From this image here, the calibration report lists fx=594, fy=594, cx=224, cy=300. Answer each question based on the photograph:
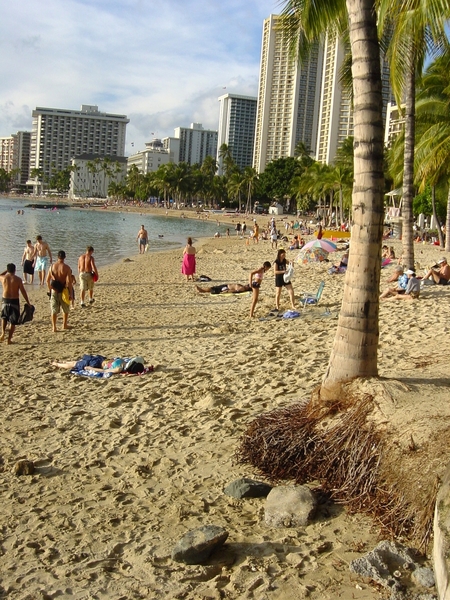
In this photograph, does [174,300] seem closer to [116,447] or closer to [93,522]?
[116,447]

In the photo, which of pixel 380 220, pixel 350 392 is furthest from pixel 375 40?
pixel 350 392

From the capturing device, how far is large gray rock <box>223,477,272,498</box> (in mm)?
4551

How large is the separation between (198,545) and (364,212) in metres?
2.94

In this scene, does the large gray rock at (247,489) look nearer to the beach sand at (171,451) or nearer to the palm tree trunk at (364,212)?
the beach sand at (171,451)

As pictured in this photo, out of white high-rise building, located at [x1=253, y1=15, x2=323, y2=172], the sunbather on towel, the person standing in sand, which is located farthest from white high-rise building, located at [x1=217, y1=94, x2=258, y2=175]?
the sunbather on towel

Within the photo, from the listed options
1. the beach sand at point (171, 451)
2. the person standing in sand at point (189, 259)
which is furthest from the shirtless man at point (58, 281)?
the person standing in sand at point (189, 259)

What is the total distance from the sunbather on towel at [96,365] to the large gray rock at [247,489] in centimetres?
360

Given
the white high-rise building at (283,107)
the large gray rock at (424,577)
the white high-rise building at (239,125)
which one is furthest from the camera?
the white high-rise building at (239,125)

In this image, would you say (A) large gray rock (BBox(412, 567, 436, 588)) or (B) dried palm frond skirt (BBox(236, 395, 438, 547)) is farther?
(B) dried palm frond skirt (BBox(236, 395, 438, 547))

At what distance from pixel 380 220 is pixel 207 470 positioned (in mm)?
2581

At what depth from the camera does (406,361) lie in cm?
755

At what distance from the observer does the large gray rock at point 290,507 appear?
13.6 ft

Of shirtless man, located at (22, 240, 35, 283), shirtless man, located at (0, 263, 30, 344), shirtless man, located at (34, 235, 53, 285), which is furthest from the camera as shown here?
shirtless man, located at (22, 240, 35, 283)

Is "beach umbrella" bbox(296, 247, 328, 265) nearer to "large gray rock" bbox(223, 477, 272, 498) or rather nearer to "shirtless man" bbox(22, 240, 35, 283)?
"shirtless man" bbox(22, 240, 35, 283)
